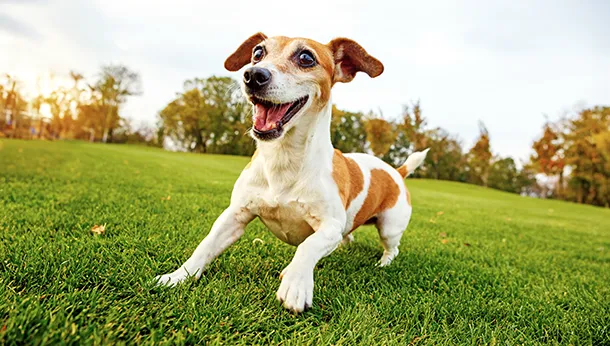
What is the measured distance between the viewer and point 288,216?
2.59 m

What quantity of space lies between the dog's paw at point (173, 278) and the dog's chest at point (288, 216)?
614 mm

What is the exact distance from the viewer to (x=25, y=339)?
1.26 m

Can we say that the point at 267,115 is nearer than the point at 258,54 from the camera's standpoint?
Yes

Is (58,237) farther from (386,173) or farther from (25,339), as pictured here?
(386,173)

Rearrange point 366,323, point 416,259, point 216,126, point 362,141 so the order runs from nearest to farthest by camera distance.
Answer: point 366,323 < point 416,259 < point 362,141 < point 216,126

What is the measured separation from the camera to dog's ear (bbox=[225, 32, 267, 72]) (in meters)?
3.12

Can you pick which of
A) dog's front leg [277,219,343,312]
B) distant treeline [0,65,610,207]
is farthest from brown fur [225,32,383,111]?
distant treeline [0,65,610,207]

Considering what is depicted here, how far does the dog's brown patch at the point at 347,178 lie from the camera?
9.17 feet

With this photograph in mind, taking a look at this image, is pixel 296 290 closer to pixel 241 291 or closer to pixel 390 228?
pixel 241 291

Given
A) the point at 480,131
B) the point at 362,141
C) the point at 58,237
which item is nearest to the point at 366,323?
the point at 58,237

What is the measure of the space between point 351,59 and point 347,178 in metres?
0.98

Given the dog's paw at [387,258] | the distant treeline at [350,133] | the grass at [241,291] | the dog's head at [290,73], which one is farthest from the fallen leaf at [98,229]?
the distant treeline at [350,133]

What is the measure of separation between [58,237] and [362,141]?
38.6m

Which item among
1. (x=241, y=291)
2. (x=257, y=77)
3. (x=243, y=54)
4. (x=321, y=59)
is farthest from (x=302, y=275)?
(x=243, y=54)
